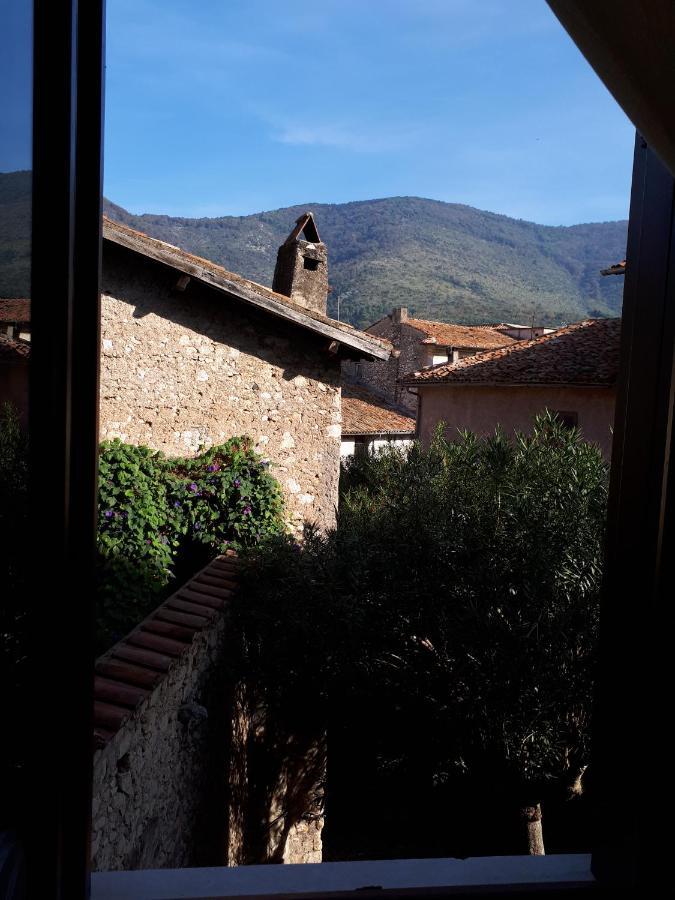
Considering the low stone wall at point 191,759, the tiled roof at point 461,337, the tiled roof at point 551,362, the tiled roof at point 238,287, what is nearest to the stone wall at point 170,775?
the low stone wall at point 191,759

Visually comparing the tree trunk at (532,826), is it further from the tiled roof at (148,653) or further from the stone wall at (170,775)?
the tiled roof at (148,653)

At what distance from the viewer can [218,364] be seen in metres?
6.33

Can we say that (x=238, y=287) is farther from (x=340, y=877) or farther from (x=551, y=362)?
(x=551, y=362)

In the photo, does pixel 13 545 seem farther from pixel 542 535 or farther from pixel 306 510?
pixel 306 510

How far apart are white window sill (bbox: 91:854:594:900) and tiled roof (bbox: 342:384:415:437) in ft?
46.5

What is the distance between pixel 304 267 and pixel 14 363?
25.9 ft

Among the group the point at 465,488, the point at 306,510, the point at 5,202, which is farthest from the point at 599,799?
the point at 306,510

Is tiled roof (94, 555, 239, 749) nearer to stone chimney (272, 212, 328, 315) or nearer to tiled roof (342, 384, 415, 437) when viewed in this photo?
stone chimney (272, 212, 328, 315)

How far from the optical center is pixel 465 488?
550 cm

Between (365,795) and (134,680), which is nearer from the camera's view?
(134,680)

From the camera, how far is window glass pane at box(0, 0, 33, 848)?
674 mm

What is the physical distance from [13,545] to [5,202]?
1.19 ft

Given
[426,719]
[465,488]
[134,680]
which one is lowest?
[426,719]

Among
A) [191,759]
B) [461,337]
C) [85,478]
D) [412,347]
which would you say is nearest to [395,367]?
[412,347]
